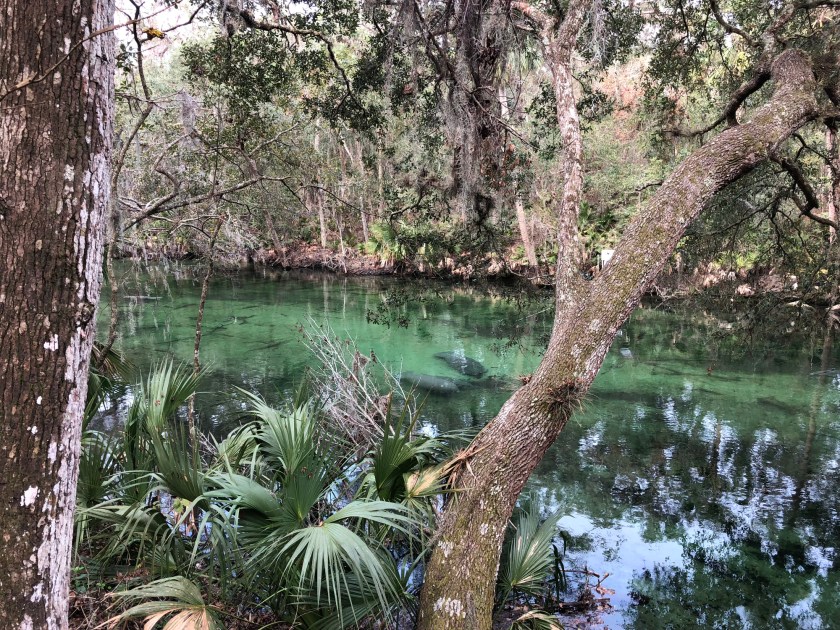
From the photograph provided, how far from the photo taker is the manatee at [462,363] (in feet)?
42.1

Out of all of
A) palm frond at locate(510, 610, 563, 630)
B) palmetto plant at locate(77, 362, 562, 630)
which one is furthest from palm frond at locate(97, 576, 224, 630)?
palm frond at locate(510, 610, 563, 630)

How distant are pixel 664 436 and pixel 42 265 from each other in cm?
929

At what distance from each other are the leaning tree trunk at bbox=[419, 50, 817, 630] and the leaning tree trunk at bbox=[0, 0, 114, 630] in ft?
6.81

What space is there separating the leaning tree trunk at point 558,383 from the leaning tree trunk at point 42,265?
6.81 feet

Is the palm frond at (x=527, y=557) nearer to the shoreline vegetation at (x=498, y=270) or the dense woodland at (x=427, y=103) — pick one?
the dense woodland at (x=427, y=103)

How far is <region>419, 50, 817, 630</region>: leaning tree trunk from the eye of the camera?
10.9ft

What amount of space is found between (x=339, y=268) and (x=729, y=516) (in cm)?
2161

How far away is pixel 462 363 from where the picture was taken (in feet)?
44.3

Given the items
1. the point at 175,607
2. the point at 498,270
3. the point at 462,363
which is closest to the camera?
the point at 175,607

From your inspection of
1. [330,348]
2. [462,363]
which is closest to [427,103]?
[330,348]

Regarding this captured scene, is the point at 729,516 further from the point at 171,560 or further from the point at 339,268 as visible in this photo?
the point at 339,268

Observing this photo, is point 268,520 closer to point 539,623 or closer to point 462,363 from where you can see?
point 539,623

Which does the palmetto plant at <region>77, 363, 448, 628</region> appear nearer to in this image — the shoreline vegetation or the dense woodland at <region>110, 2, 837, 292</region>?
the dense woodland at <region>110, 2, 837, 292</region>

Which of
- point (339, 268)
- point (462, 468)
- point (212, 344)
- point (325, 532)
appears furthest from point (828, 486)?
point (339, 268)
